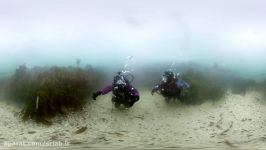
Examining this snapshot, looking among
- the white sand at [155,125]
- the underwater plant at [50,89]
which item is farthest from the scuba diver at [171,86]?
the underwater plant at [50,89]

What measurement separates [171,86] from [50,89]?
282 centimetres

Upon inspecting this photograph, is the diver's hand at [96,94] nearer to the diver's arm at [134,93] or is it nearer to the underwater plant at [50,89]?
the underwater plant at [50,89]

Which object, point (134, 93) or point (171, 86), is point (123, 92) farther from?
point (171, 86)

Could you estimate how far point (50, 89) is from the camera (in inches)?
360

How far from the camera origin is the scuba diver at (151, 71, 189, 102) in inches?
369

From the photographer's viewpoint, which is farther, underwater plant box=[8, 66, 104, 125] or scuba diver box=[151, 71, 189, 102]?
scuba diver box=[151, 71, 189, 102]

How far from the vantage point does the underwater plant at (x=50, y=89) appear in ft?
29.3

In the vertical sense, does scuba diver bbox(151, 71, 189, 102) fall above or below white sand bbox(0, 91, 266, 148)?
above

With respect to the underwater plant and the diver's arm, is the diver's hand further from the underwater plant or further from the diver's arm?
the diver's arm

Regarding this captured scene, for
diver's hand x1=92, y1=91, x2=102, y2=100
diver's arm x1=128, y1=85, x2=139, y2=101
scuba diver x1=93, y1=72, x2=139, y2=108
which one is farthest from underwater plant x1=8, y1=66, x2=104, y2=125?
diver's arm x1=128, y1=85, x2=139, y2=101

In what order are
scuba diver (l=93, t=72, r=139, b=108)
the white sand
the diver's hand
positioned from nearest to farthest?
the white sand, scuba diver (l=93, t=72, r=139, b=108), the diver's hand

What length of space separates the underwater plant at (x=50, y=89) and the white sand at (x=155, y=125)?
0.77 ft

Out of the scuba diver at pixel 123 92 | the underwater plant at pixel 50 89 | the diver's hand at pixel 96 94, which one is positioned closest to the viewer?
the underwater plant at pixel 50 89

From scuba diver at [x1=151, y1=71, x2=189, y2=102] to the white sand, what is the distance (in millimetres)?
195
